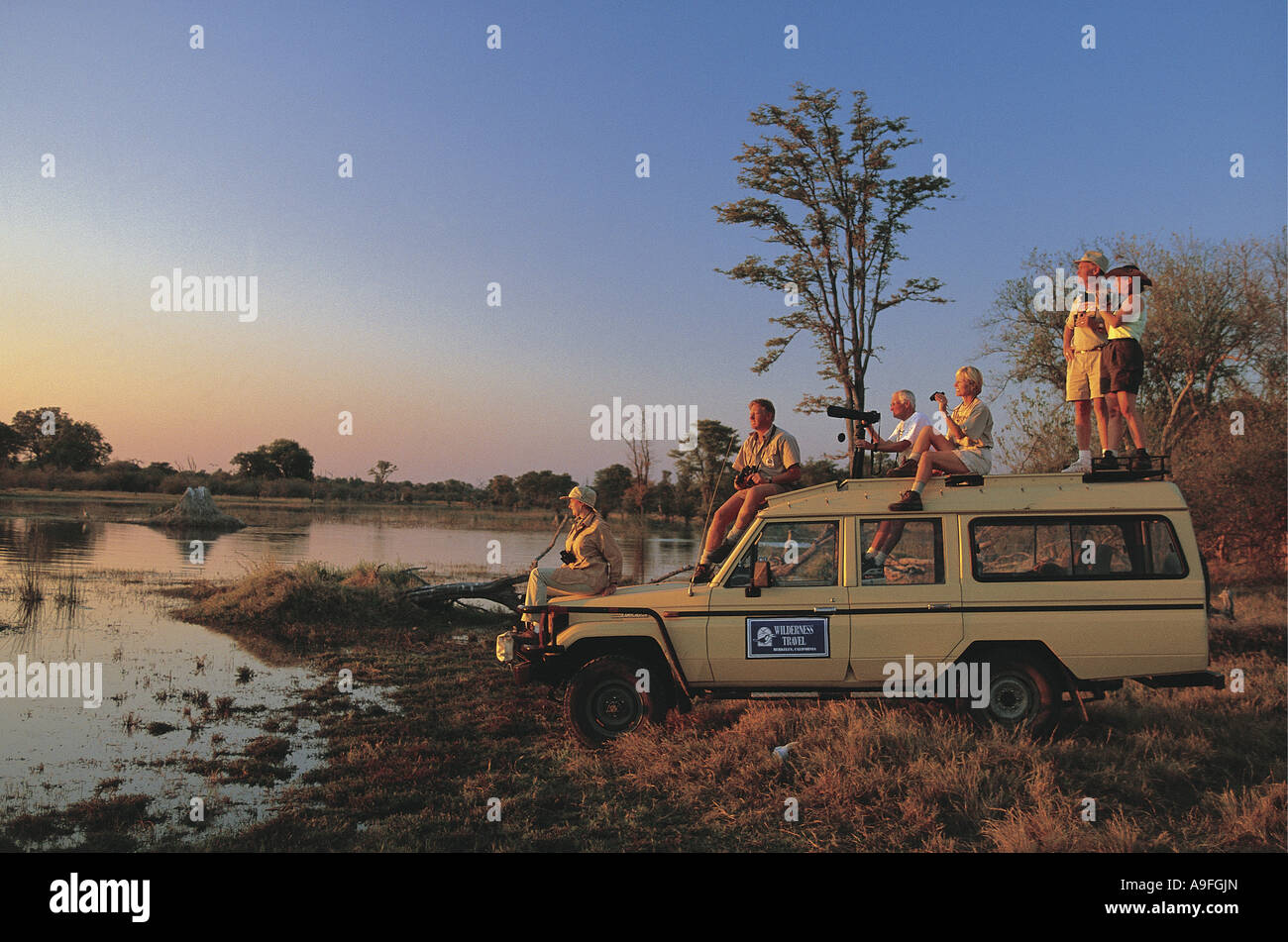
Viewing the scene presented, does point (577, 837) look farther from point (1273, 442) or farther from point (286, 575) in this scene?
point (1273, 442)

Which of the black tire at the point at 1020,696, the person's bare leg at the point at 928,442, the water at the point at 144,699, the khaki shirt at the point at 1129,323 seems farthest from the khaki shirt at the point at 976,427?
the water at the point at 144,699

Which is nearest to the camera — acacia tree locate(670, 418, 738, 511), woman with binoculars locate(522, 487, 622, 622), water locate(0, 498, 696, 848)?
water locate(0, 498, 696, 848)

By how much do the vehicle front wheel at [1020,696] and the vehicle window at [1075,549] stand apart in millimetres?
798

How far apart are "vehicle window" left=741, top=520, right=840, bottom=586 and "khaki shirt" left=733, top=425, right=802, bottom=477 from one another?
1.24 metres

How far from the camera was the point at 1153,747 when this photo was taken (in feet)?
24.1

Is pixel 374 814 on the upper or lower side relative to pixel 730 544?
lower

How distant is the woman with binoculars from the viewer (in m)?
8.41

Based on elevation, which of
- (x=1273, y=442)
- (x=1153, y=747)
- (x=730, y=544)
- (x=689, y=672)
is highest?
(x=1273, y=442)

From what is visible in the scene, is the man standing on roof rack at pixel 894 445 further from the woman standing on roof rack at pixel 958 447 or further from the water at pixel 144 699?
the water at pixel 144 699

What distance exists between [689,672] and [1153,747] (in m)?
4.26

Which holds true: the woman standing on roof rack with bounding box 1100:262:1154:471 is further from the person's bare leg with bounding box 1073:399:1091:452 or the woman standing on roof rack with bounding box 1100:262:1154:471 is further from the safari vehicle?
the safari vehicle

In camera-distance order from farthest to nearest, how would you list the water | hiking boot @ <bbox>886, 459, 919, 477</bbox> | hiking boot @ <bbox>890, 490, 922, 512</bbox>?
hiking boot @ <bbox>886, 459, 919, 477</bbox> → hiking boot @ <bbox>890, 490, 922, 512</bbox> → the water

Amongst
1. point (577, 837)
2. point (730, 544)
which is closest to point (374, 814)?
point (577, 837)

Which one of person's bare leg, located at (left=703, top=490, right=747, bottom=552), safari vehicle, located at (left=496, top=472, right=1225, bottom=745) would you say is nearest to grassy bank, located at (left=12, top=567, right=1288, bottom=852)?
safari vehicle, located at (left=496, top=472, right=1225, bottom=745)
